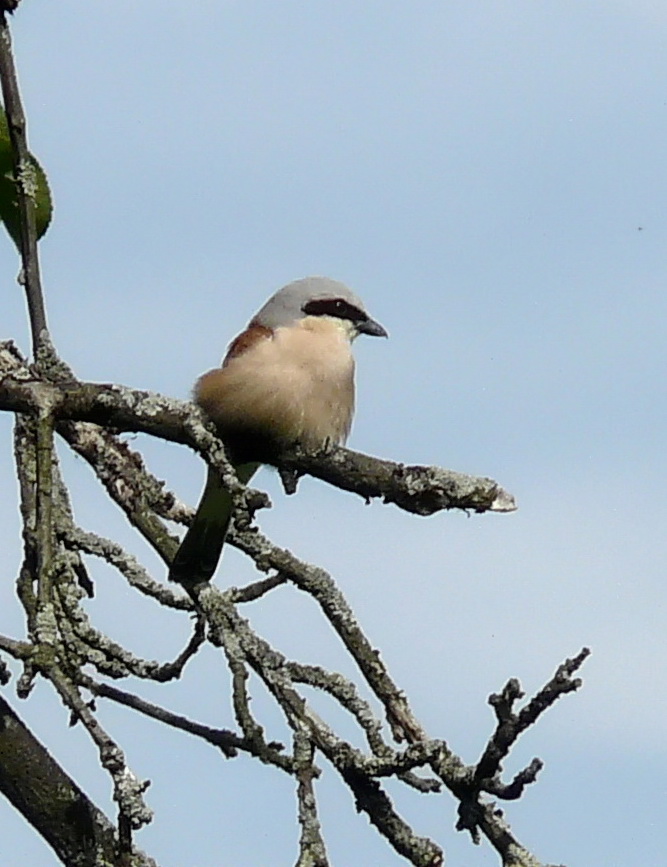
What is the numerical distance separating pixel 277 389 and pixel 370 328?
0.82 metres

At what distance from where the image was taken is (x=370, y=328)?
5.08m

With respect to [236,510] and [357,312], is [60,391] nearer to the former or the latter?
[236,510]

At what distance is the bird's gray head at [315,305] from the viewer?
484 centimetres

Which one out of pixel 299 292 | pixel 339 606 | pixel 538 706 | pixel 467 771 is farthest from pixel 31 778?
pixel 299 292

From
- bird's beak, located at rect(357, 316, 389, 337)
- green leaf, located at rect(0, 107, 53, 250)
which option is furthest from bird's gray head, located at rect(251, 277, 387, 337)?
green leaf, located at rect(0, 107, 53, 250)

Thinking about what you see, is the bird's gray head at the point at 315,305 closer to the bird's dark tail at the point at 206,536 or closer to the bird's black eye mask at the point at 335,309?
the bird's black eye mask at the point at 335,309

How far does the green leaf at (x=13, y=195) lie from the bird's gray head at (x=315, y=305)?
1.13m

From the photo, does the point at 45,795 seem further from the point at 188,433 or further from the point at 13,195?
the point at 13,195

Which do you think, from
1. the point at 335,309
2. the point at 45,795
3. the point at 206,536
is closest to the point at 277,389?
the point at 206,536

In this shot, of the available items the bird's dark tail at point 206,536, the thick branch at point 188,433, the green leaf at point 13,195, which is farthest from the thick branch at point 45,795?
the green leaf at point 13,195

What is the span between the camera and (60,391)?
3.28 metres

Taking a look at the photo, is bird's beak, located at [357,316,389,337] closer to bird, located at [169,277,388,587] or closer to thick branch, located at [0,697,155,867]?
bird, located at [169,277,388,587]

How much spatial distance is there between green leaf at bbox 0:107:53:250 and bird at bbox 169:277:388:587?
23.2 inches

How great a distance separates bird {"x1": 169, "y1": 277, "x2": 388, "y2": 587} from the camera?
396 centimetres
